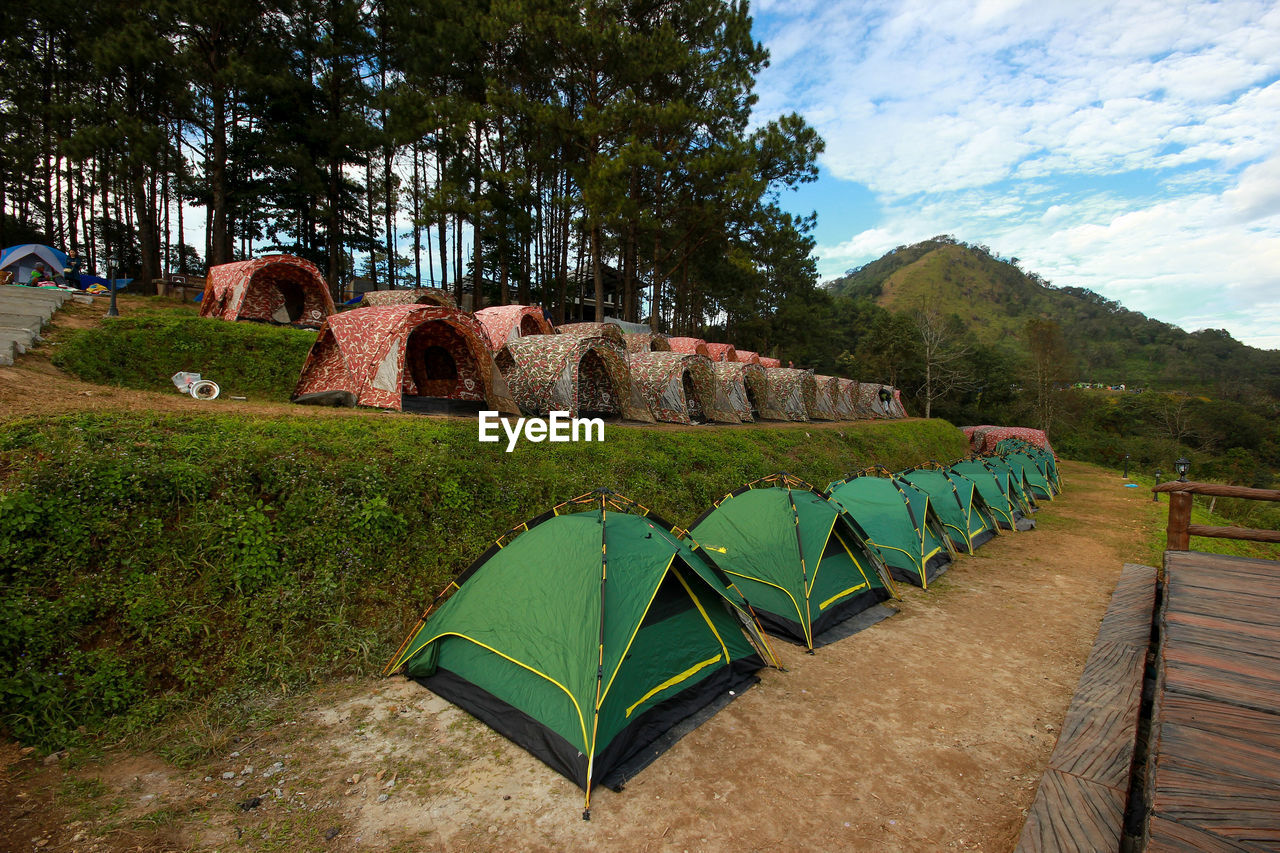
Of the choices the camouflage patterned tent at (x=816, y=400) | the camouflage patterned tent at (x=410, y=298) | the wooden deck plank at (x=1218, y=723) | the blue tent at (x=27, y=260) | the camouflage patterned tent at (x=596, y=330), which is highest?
the blue tent at (x=27, y=260)

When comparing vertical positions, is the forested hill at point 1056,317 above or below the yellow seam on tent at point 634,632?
above

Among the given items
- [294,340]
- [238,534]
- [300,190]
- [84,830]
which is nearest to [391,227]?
[300,190]

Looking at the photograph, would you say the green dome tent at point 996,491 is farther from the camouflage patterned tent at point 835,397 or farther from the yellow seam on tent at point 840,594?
the camouflage patterned tent at point 835,397

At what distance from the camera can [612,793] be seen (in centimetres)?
363

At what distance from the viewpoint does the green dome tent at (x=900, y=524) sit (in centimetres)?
849

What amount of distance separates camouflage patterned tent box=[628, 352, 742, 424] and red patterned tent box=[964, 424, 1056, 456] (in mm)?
22277

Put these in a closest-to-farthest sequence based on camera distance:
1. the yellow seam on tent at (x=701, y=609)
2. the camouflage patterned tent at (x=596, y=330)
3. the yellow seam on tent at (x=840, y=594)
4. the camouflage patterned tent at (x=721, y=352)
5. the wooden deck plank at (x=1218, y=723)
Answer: the wooden deck plank at (x=1218, y=723) < the yellow seam on tent at (x=701, y=609) < the yellow seam on tent at (x=840, y=594) < the camouflage patterned tent at (x=596, y=330) < the camouflage patterned tent at (x=721, y=352)

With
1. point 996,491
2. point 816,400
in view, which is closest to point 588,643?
point 996,491

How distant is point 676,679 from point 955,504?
857 centimetres

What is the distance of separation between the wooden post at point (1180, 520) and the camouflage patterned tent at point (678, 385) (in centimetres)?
1032

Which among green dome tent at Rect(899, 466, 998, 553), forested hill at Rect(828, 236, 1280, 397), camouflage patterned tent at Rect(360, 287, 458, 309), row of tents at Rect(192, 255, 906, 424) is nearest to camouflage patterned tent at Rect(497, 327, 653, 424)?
row of tents at Rect(192, 255, 906, 424)

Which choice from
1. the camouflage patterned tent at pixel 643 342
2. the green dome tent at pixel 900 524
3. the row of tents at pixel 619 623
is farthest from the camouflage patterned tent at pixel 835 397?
the row of tents at pixel 619 623

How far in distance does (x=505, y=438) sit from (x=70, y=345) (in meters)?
7.59

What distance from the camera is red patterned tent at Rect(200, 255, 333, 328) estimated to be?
13.5m
